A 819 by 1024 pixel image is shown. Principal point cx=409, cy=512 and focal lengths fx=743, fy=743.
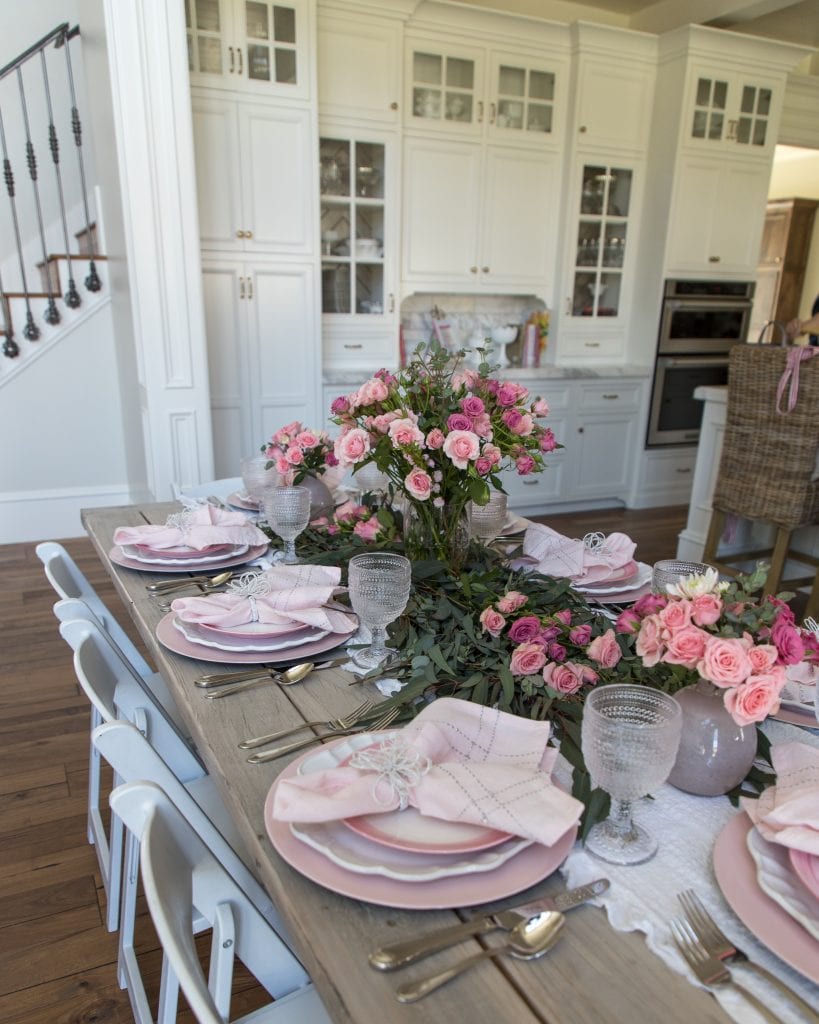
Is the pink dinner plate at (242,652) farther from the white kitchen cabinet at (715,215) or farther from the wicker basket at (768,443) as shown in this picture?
the white kitchen cabinet at (715,215)

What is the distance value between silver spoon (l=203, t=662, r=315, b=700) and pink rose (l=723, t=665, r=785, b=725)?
58 cm

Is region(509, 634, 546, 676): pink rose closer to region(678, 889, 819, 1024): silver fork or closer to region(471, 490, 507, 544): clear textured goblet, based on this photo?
region(678, 889, 819, 1024): silver fork

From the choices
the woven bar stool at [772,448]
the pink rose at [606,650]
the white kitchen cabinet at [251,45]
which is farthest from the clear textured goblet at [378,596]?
the white kitchen cabinet at [251,45]

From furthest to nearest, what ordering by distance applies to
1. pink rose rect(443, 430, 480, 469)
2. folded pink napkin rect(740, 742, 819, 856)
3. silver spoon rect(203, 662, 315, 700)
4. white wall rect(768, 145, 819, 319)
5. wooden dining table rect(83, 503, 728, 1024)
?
white wall rect(768, 145, 819, 319)
pink rose rect(443, 430, 480, 469)
silver spoon rect(203, 662, 315, 700)
folded pink napkin rect(740, 742, 819, 856)
wooden dining table rect(83, 503, 728, 1024)

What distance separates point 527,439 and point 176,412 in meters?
2.06

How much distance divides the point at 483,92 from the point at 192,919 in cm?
406

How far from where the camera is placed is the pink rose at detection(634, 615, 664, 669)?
814 mm

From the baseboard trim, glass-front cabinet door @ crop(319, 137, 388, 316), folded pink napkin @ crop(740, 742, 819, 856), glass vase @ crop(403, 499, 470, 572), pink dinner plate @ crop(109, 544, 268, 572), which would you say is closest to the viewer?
folded pink napkin @ crop(740, 742, 819, 856)

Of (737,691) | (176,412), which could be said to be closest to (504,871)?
(737,691)

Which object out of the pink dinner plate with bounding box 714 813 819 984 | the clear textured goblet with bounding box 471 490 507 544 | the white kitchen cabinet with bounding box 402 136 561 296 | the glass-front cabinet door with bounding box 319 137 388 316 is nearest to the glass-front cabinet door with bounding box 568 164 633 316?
the white kitchen cabinet with bounding box 402 136 561 296

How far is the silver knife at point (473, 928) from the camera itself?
60 centimetres

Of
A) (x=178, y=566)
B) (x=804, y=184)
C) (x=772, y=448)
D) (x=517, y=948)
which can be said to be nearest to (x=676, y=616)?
(x=517, y=948)

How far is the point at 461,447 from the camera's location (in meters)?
1.15

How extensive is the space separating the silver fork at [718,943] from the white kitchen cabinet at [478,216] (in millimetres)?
3678
